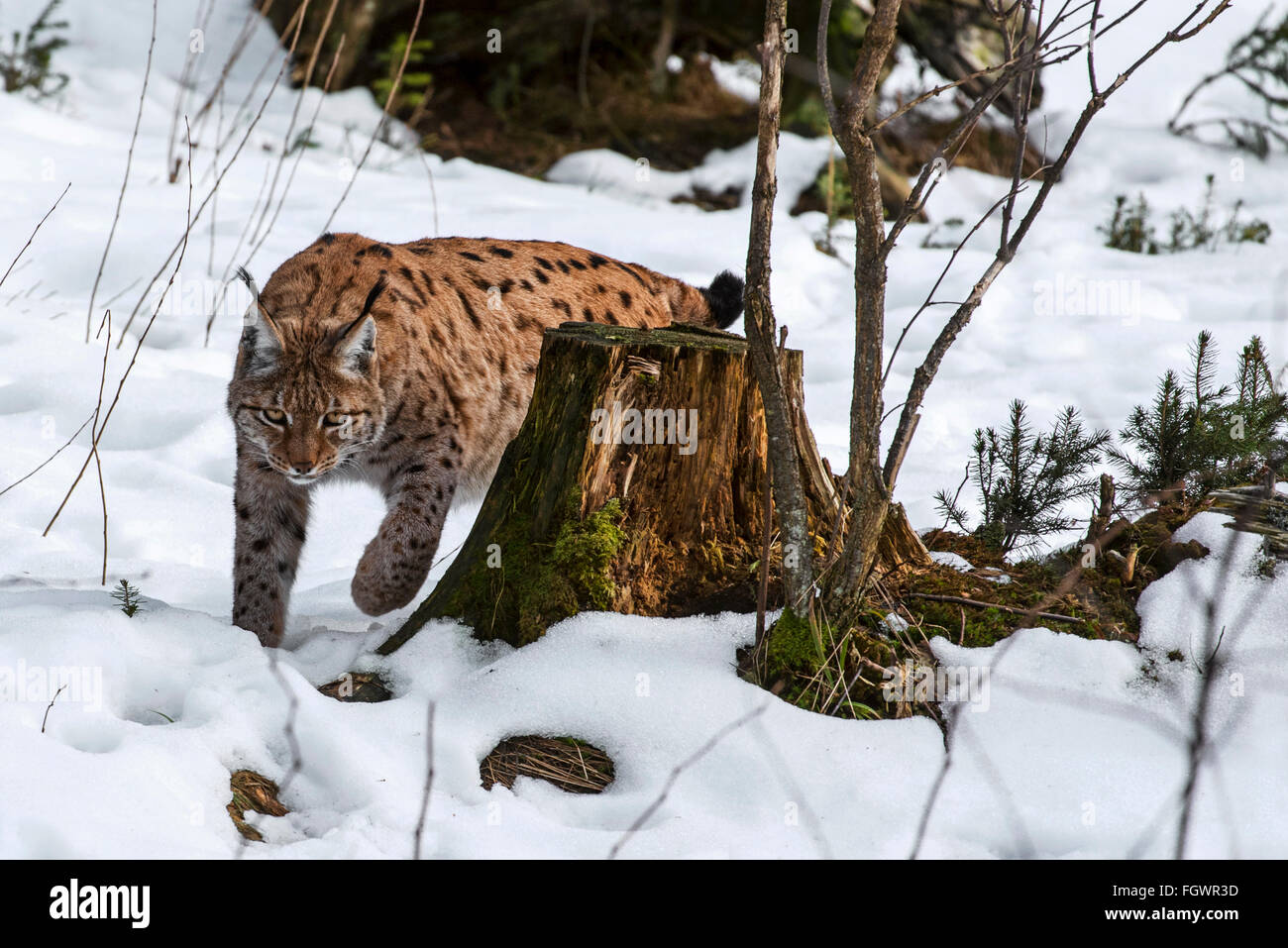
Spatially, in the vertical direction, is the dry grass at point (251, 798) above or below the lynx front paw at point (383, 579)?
below

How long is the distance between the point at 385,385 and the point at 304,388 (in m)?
0.30

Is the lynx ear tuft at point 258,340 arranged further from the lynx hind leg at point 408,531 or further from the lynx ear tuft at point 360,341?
the lynx hind leg at point 408,531

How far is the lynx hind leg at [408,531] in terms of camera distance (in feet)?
12.7

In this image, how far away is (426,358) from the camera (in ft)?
13.9

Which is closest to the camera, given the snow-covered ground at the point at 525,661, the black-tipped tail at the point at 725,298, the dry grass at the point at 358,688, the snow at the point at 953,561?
the snow-covered ground at the point at 525,661

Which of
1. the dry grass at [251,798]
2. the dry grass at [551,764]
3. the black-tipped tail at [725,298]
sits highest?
the black-tipped tail at [725,298]

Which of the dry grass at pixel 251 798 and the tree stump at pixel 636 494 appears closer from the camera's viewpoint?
the dry grass at pixel 251 798

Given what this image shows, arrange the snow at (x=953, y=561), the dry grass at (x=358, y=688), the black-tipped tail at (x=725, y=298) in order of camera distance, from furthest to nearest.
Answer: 1. the black-tipped tail at (x=725, y=298)
2. the snow at (x=953, y=561)
3. the dry grass at (x=358, y=688)

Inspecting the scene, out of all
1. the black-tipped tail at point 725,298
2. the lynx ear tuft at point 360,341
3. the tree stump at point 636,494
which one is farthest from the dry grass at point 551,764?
the black-tipped tail at point 725,298

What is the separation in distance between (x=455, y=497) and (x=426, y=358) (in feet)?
2.01

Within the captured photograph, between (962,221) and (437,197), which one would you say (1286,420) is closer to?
(962,221)

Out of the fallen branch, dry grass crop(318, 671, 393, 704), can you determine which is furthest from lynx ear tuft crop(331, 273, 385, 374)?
the fallen branch

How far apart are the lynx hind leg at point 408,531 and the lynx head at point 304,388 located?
263 mm
